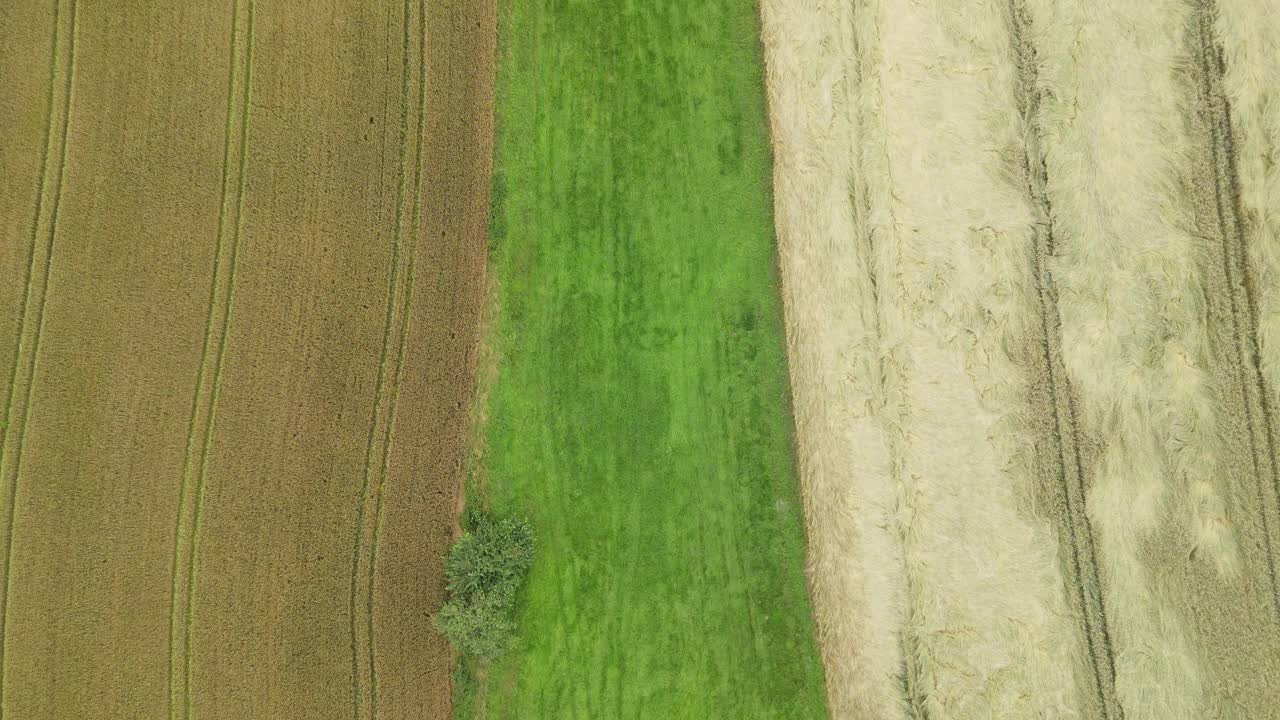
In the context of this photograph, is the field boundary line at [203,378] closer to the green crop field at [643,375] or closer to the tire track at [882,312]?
the green crop field at [643,375]

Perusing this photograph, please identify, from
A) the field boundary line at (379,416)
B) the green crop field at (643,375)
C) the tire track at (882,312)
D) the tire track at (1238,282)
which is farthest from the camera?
the green crop field at (643,375)

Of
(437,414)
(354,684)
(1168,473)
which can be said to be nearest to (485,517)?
(437,414)

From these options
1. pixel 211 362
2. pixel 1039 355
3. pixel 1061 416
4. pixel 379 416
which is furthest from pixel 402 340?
pixel 1061 416

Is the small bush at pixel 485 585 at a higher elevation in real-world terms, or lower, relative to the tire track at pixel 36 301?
lower

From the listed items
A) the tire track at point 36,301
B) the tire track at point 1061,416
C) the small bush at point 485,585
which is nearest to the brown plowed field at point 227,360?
the tire track at point 36,301

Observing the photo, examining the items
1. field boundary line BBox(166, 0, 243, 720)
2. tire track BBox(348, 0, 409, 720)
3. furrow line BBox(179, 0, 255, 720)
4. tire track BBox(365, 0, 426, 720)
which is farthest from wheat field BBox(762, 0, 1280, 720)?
field boundary line BBox(166, 0, 243, 720)

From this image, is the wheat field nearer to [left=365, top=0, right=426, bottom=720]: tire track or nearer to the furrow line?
[left=365, top=0, right=426, bottom=720]: tire track
